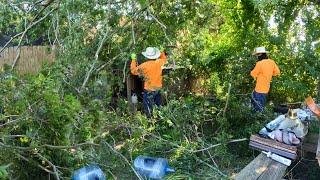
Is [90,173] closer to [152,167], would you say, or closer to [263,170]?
[152,167]

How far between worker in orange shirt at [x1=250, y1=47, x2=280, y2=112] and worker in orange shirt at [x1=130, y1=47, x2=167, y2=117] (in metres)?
1.77

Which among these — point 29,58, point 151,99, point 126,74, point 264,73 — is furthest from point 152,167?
point 29,58

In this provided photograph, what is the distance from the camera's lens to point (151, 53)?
8672 millimetres

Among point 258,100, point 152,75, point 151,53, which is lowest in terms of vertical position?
point 258,100

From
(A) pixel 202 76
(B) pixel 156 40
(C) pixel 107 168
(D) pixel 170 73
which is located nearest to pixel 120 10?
(B) pixel 156 40

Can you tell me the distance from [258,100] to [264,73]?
52 cm

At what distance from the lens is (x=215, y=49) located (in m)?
9.98

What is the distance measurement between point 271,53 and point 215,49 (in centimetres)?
116

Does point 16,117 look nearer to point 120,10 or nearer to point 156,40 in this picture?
point 120,10

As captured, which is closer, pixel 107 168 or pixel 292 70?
pixel 107 168

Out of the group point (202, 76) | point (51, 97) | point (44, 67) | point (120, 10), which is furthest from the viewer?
point (202, 76)

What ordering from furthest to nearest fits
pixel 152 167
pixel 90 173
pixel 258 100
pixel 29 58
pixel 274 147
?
pixel 29 58, pixel 258 100, pixel 152 167, pixel 274 147, pixel 90 173

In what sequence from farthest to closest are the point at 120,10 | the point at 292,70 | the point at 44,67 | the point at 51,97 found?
the point at 292,70
the point at 120,10
the point at 44,67
the point at 51,97

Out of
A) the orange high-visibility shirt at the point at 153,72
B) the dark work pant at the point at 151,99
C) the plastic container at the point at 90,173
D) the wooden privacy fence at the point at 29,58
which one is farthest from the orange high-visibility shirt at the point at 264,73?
the plastic container at the point at 90,173
